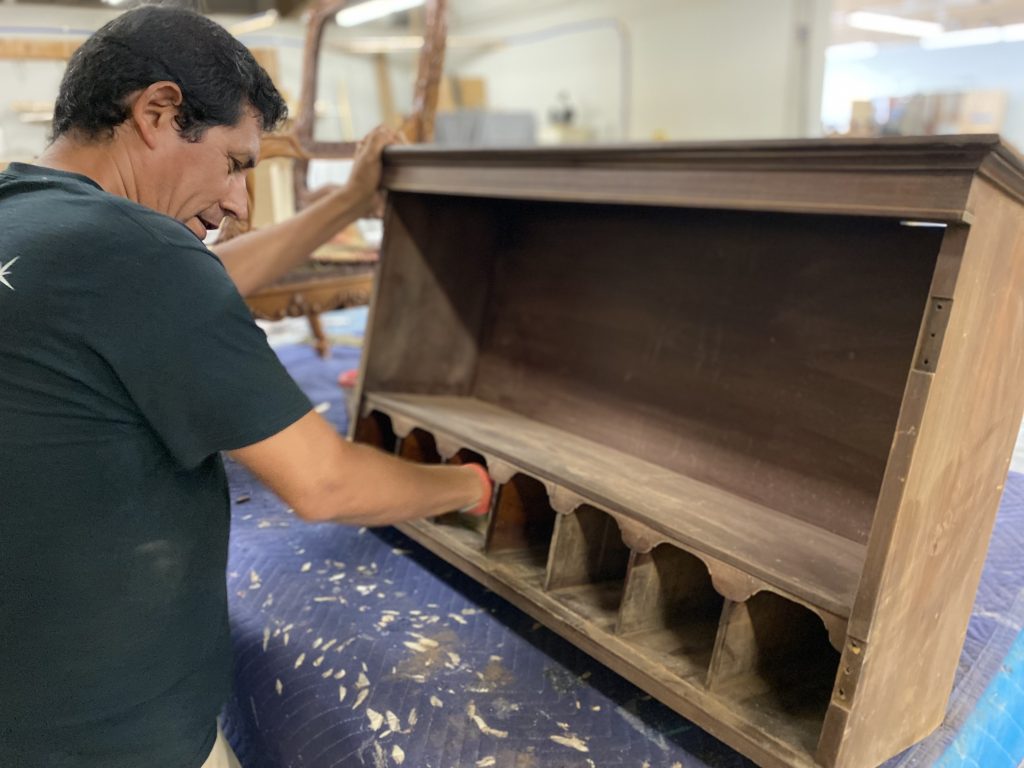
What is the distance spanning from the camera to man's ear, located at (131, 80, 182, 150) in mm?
730

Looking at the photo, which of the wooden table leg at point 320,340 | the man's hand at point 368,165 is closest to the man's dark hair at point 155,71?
the man's hand at point 368,165

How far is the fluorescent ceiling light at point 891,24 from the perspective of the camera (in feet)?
18.6

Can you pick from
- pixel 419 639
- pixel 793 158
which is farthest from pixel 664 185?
pixel 419 639

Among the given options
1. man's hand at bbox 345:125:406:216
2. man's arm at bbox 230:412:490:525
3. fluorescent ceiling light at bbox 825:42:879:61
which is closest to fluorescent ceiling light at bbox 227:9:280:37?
man's hand at bbox 345:125:406:216

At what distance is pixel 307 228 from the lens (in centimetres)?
132

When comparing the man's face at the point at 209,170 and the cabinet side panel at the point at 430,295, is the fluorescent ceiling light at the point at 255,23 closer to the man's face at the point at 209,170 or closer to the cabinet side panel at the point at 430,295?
the cabinet side panel at the point at 430,295

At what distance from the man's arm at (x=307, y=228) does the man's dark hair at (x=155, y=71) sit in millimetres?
504

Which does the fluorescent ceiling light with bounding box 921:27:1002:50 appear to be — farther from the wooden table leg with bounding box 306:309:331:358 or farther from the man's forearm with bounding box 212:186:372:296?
the man's forearm with bounding box 212:186:372:296

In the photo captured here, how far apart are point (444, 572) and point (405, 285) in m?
0.51

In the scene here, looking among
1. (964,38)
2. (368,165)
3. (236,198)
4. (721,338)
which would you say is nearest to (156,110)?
(236,198)

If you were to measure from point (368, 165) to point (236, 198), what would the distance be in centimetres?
45

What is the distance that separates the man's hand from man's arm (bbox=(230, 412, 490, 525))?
53 cm

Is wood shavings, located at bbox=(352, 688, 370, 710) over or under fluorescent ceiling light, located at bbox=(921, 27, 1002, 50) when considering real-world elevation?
under

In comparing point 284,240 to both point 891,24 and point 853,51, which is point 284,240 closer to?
point 891,24
